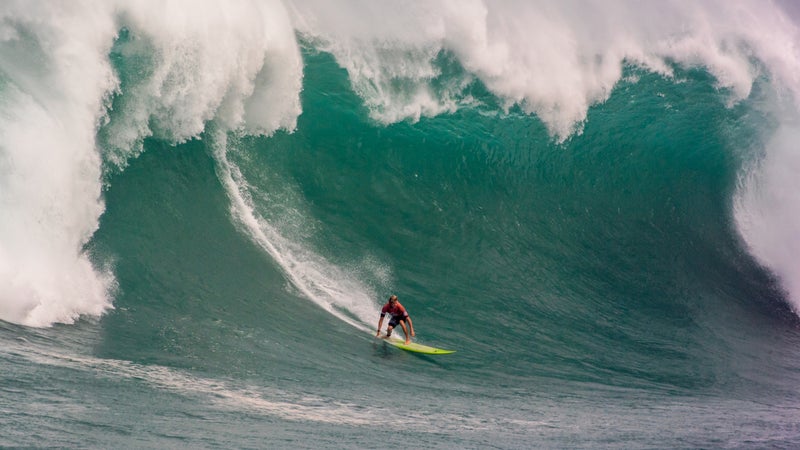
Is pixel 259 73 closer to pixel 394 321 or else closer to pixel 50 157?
pixel 50 157

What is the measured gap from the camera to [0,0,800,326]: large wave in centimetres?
1192

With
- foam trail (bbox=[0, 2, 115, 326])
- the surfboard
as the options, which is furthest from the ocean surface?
the surfboard

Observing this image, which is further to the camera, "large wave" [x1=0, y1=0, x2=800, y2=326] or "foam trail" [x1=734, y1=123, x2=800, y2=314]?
"foam trail" [x1=734, y1=123, x2=800, y2=314]

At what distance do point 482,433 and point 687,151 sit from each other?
1218 centimetres

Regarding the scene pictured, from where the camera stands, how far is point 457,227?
15719 millimetres

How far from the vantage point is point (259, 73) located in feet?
52.0

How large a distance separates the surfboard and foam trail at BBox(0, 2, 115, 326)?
12.4 ft

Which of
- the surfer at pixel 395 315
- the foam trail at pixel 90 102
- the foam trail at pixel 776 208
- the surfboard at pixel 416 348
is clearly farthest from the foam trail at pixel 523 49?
the surfboard at pixel 416 348

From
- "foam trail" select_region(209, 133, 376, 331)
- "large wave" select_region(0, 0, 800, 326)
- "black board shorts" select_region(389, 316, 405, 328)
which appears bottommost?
"black board shorts" select_region(389, 316, 405, 328)

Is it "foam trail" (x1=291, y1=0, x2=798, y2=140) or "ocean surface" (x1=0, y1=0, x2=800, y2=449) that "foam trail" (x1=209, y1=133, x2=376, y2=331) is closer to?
"ocean surface" (x1=0, y1=0, x2=800, y2=449)

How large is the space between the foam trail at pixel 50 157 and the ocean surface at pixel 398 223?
0.04 metres

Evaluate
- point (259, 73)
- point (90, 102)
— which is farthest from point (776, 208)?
point (90, 102)

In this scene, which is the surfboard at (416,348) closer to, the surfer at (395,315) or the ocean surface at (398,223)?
the surfer at (395,315)

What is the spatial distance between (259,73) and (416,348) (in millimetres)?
6472
